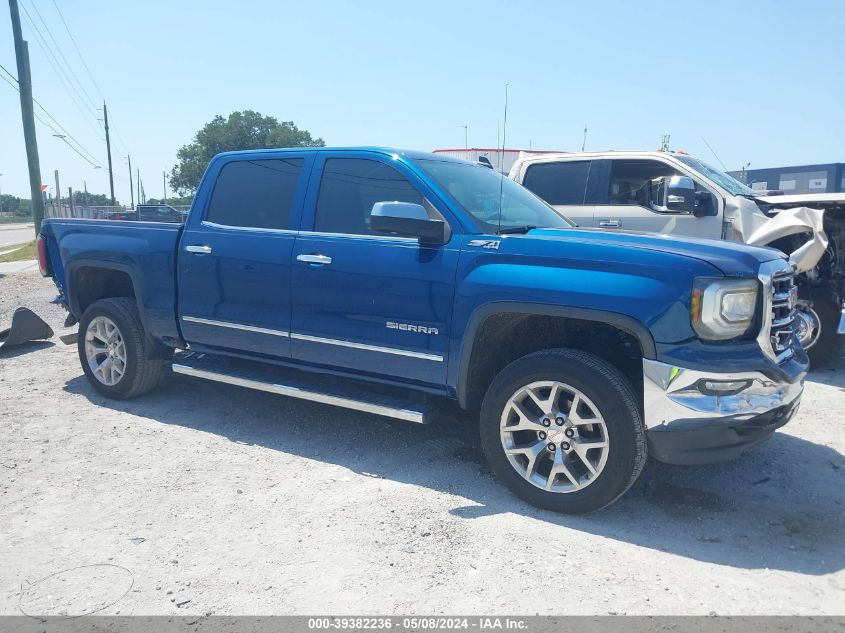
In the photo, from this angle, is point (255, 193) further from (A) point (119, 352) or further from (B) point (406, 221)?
(A) point (119, 352)

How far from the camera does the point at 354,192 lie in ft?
15.2

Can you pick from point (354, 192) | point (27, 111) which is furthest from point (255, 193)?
point (27, 111)

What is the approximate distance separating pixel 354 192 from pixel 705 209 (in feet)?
13.7

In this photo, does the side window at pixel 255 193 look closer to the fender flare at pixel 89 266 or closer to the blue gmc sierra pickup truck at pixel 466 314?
the blue gmc sierra pickup truck at pixel 466 314

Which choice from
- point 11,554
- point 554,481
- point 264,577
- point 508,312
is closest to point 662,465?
point 554,481

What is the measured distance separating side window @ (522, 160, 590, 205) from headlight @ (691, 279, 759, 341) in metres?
4.64

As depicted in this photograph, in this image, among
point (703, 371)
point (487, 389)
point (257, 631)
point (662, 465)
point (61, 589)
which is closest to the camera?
point (257, 631)

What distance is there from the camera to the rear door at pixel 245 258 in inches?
188

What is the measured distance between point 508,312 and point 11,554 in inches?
111

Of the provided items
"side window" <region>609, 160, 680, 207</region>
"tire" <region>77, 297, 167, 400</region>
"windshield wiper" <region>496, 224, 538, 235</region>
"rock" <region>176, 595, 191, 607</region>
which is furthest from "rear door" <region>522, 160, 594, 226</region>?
"rock" <region>176, 595, 191, 607</region>

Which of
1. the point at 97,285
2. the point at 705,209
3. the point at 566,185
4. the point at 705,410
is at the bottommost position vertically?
the point at 705,410

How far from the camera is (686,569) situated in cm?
322

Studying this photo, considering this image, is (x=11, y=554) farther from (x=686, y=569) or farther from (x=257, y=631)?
(x=686, y=569)

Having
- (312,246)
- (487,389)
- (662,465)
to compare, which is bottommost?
(662,465)
